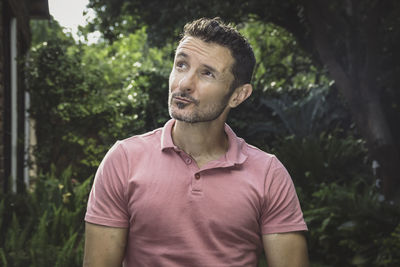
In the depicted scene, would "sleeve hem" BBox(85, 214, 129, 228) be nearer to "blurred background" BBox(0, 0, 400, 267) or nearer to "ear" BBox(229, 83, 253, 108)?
"ear" BBox(229, 83, 253, 108)

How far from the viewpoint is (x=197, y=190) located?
2.13 metres

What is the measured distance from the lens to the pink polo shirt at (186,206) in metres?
2.09

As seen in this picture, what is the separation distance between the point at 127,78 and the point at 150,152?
771 cm

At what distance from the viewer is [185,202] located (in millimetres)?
2111

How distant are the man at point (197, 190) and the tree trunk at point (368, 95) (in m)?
5.26

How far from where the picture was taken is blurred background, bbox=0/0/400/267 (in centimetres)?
567

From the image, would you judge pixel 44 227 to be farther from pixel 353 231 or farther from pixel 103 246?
pixel 353 231

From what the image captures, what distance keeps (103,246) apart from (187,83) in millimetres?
809

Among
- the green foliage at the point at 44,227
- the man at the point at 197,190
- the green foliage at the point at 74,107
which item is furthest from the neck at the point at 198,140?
the green foliage at the point at 74,107

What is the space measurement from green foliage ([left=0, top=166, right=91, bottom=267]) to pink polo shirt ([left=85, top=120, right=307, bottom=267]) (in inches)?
68.2

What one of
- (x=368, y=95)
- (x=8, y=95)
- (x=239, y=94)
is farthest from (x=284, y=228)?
(x=8, y=95)

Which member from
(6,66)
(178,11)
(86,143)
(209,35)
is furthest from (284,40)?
(209,35)

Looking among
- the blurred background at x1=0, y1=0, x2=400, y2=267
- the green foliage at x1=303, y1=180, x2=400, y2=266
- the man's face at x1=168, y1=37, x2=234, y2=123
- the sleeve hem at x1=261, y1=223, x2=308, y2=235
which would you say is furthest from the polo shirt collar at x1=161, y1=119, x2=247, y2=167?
the green foliage at x1=303, y1=180, x2=400, y2=266

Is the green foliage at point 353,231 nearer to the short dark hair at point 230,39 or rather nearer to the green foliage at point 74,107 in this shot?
the short dark hair at point 230,39
